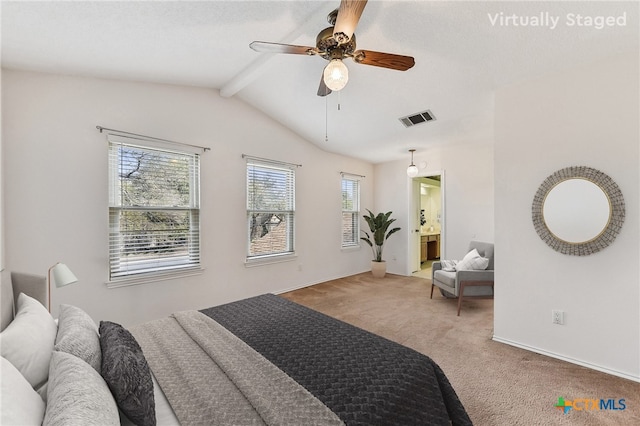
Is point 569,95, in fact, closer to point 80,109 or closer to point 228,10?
point 228,10

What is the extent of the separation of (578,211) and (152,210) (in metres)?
4.15

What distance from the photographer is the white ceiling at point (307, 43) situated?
6.02 ft

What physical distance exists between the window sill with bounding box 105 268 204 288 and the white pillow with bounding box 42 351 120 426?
2101 mm

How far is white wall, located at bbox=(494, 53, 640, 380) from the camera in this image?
7.06 ft

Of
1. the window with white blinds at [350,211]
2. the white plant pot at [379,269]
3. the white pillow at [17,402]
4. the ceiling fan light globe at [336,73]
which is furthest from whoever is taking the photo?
the window with white blinds at [350,211]

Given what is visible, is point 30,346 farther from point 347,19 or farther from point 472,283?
point 472,283

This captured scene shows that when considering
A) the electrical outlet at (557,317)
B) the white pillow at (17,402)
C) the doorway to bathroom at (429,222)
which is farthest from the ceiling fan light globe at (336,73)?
the doorway to bathroom at (429,222)

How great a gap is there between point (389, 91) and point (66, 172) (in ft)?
11.1

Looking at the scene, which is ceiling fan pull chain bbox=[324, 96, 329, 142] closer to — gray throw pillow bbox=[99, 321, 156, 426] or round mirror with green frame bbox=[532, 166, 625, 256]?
round mirror with green frame bbox=[532, 166, 625, 256]

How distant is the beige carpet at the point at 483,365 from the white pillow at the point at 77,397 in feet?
6.45

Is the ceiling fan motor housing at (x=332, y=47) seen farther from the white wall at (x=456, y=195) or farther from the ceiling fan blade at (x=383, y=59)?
the white wall at (x=456, y=195)

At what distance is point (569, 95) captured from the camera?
7.85 feet

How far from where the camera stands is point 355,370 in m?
1.29

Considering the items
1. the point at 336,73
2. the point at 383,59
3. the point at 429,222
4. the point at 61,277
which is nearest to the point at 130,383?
the point at 61,277
